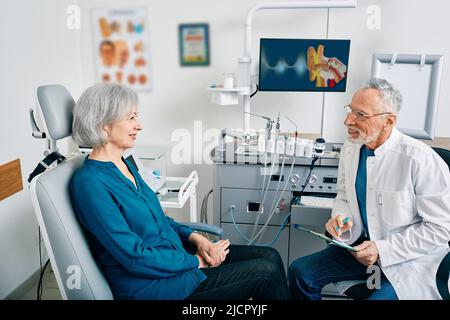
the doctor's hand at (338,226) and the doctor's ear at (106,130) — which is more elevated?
the doctor's ear at (106,130)

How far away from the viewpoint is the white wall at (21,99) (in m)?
1.85

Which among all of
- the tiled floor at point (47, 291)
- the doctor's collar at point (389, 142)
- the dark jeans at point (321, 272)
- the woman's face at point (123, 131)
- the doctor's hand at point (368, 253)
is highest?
the woman's face at point (123, 131)

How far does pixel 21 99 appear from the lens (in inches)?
76.3

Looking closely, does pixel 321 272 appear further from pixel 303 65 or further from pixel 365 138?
pixel 303 65

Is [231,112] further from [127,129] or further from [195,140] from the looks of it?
[127,129]

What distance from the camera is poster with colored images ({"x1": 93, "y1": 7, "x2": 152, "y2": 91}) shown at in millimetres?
2404

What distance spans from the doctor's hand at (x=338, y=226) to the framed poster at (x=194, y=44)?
1366 millimetres

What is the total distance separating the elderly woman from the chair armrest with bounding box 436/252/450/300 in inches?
21.9

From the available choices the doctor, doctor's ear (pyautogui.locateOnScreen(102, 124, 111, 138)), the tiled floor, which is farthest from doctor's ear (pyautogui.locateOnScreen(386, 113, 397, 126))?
the tiled floor

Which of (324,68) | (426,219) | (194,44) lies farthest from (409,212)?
(194,44)

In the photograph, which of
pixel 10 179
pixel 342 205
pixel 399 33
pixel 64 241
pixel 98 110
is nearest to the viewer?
pixel 64 241

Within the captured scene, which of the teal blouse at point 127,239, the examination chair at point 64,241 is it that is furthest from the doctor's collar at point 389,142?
the examination chair at point 64,241

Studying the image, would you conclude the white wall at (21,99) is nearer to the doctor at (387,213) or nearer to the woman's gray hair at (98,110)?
the woman's gray hair at (98,110)

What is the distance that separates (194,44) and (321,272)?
159cm
